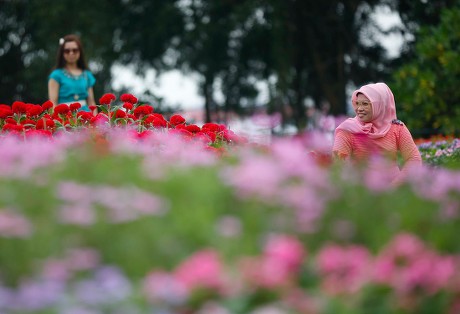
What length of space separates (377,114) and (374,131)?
0.13 m

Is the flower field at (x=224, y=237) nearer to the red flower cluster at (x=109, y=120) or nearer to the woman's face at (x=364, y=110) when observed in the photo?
the red flower cluster at (x=109, y=120)

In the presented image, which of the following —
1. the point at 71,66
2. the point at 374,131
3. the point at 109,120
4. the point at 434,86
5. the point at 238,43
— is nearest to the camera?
the point at 109,120

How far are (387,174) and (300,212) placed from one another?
17.8 inches

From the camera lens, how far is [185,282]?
230 centimetres

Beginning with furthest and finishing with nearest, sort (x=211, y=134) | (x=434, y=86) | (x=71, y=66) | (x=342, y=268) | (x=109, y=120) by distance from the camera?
1. (x=434, y=86)
2. (x=71, y=66)
3. (x=109, y=120)
4. (x=211, y=134)
5. (x=342, y=268)

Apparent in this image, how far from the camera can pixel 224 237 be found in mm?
2492

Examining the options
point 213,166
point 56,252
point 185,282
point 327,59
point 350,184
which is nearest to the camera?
point 185,282

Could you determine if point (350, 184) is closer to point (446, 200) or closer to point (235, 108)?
point (446, 200)

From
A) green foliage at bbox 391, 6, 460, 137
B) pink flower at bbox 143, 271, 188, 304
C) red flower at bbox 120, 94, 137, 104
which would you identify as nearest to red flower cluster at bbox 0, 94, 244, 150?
red flower at bbox 120, 94, 137, 104

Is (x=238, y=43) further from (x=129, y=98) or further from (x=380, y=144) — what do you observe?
(x=380, y=144)

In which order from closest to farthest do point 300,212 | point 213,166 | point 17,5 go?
point 300,212, point 213,166, point 17,5

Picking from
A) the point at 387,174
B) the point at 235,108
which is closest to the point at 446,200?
the point at 387,174

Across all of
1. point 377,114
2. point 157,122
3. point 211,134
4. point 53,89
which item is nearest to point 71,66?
point 53,89

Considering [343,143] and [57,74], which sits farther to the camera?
[57,74]
